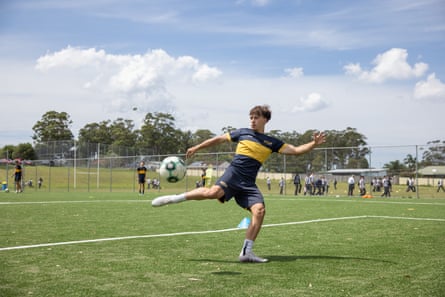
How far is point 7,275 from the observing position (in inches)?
215

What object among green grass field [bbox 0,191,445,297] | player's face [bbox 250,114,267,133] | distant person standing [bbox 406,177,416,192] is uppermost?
player's face [bbox 250,114,267,133]

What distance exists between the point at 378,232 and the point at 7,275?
710cm

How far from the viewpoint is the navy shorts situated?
23.1ft

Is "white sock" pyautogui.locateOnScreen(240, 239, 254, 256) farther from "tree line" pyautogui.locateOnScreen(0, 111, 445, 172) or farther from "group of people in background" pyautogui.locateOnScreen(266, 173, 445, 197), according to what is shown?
"tree line" pyautogui.locateOnScreen(0, 111, 445, 172)

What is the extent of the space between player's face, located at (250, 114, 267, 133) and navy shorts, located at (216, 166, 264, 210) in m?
0.70

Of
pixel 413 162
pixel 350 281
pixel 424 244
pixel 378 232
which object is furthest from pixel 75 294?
pixel 413 162

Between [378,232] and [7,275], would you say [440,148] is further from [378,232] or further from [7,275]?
[7,275]

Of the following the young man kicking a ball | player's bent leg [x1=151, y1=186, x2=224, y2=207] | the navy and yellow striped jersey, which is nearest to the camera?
player's bent leg [x1=151, y1=186, x2=224, y2=207]

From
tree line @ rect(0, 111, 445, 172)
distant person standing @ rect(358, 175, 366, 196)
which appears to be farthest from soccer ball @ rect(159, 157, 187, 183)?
tree line @ rect(0, 111, 445, 172)

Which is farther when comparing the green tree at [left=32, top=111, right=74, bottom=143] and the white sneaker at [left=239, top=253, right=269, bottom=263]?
the green tree at [left=32, top=111, right=74, bottom=143]

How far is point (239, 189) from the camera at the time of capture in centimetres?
709

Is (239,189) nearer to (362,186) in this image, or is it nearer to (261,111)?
(261,111)

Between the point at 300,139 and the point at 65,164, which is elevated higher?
the point at 300,139

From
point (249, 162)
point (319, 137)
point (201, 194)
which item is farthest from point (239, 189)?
point (319, 137)
